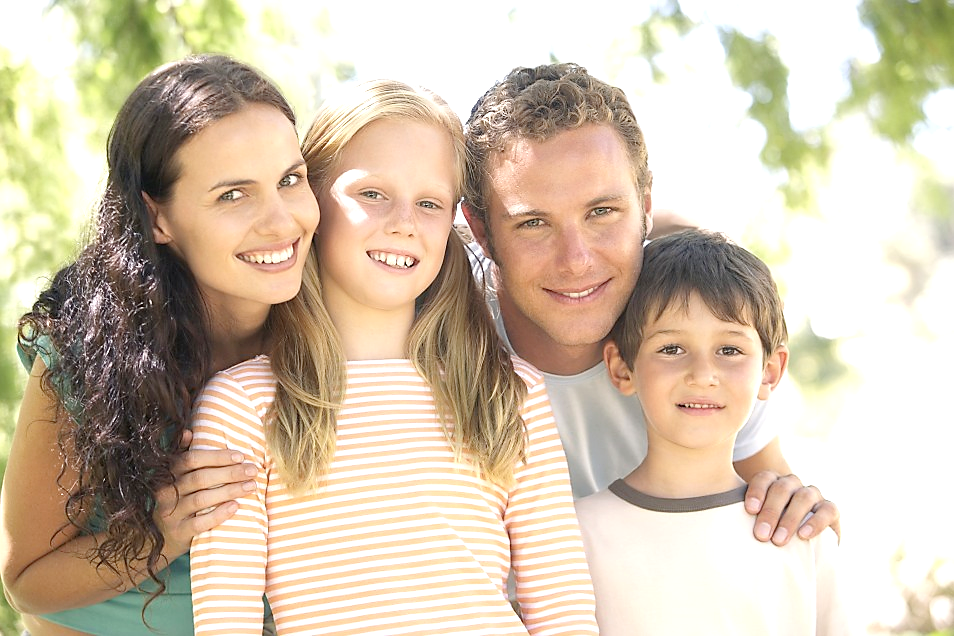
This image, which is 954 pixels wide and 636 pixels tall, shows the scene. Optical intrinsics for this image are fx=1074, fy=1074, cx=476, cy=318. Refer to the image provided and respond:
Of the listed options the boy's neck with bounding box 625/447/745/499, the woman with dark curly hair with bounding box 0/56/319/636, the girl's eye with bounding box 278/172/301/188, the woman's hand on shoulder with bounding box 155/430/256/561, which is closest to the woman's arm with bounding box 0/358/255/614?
the woman with dark curly hair with bounding box 0/56/319/636

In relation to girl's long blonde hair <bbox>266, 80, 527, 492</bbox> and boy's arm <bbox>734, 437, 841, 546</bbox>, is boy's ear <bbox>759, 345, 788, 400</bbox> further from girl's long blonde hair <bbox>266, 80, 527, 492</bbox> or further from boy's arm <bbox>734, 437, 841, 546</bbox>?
girl's long blonde hair <bbox>266, 80, 527, 492</bbox>

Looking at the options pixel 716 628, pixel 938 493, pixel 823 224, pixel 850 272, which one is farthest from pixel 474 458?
pixel 850 272

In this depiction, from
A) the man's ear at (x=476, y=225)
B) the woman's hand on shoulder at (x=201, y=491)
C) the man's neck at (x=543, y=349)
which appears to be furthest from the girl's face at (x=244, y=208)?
the man's neck at (x=543, y=349)

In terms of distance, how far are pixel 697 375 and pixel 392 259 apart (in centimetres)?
74

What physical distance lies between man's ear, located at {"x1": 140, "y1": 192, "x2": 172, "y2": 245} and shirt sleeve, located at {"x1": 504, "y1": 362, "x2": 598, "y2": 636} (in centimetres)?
91

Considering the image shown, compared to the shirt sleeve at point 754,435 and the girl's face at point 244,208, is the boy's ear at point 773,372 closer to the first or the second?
the shirt sleeve at point 754,435

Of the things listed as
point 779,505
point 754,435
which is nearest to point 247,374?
point 779,505

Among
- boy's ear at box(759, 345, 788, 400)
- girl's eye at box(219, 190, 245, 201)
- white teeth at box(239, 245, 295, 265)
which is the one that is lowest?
boy's ear at box(759, 345, 788, 400)

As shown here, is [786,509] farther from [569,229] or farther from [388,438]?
[388,438]

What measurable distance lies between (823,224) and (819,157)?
Result: 0.33 meters

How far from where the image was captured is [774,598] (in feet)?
7.86

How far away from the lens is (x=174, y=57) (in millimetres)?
3738

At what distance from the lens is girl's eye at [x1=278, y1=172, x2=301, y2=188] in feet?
7.66

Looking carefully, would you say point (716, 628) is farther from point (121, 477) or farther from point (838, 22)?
point (838, 22)
